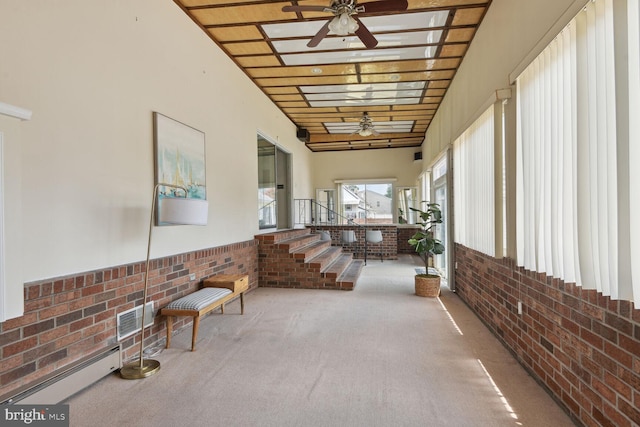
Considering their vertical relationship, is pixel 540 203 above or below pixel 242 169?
below

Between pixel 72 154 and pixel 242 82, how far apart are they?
3447 millimetres

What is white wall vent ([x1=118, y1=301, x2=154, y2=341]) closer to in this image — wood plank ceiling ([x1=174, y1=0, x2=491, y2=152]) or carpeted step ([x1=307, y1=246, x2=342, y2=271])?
carpeted step ([x1=307, y1=246, x2=342, y2=271])

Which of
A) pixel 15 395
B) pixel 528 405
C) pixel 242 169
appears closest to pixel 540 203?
pixel 528 405

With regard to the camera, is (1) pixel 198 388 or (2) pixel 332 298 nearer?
(1) pixel 198 388

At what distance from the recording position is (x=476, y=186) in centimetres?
399

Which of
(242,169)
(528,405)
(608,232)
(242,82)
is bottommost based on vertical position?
(528,405)

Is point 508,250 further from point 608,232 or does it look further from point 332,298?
point 332,298

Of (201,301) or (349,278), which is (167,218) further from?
(349,278)

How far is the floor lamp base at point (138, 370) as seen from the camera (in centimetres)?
248

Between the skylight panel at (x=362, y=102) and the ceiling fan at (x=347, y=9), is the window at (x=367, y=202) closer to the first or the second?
the skylight panel at (x=362, y=102)

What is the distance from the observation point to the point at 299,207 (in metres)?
9.13

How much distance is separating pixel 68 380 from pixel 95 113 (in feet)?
6.29

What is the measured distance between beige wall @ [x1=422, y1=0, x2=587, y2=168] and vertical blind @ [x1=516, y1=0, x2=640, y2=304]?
0.62 ft

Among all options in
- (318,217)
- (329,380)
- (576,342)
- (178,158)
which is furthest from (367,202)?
(576,342)
